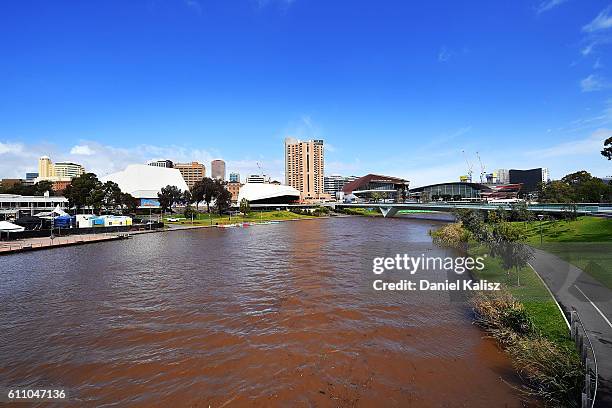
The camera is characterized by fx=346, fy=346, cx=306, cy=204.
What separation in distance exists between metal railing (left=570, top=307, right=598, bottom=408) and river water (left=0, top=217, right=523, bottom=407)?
170cm

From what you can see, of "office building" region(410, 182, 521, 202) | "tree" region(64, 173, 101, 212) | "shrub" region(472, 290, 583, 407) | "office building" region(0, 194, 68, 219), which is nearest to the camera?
"shrub" region(472, 290, 583, 407)

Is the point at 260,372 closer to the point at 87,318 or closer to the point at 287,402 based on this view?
the point at 287,402

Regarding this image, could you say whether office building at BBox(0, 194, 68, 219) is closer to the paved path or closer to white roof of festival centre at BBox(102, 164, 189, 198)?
white roof of festival centre at BBox(102, 164, 189, 198)

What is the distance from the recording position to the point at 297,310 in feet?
49.1

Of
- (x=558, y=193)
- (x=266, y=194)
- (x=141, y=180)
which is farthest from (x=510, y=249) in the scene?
(x=141, y=180)

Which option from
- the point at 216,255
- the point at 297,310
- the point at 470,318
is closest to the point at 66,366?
the point at 297,310

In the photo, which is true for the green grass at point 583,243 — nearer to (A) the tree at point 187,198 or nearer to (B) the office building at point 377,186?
(A) the tree at point 187,198

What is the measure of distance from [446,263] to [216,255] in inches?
760

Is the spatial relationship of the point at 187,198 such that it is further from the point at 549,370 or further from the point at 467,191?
the point at 467,191

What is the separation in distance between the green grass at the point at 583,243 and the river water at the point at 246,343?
20.7 feet

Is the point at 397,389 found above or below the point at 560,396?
below

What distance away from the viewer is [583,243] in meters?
23.8

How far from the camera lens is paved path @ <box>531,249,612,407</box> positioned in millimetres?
6977

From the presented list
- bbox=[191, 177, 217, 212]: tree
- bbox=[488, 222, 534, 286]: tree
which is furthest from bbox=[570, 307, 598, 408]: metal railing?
bbox=[191, 177, 217, 212]: tree
